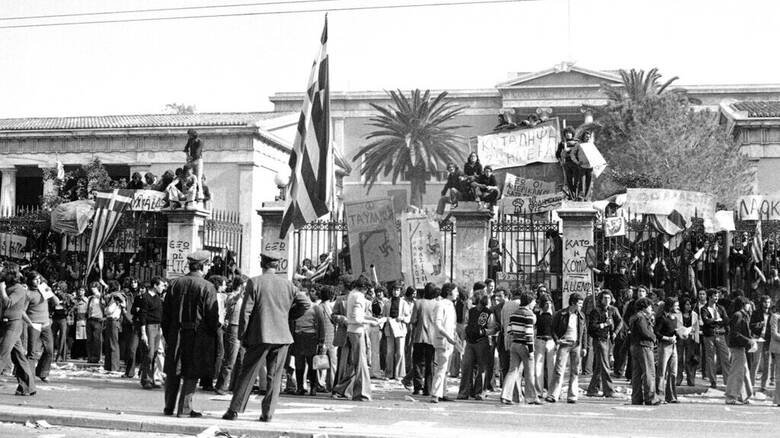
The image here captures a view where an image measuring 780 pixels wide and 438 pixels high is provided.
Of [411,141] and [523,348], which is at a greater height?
[411,141]

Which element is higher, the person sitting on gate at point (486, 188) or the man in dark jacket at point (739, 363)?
the person sitting on gate at point (486, 188)

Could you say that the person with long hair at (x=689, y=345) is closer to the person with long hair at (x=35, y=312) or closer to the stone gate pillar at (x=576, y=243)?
the stone gate pillar at (x=576, y=243)

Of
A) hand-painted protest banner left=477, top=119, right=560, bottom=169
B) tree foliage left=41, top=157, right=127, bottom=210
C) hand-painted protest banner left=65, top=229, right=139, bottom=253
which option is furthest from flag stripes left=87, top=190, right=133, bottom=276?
hand-painted protest banner left=477, top=119, right=560, bottom=169

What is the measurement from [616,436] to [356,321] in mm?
4881

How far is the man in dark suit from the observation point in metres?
9.73

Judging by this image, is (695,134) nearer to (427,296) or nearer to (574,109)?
(574,109)

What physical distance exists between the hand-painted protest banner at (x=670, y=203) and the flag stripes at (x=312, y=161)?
30.8ft

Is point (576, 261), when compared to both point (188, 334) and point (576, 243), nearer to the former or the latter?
point (576, 243)

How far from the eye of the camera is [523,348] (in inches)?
518

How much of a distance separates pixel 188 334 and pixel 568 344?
611 centimetres

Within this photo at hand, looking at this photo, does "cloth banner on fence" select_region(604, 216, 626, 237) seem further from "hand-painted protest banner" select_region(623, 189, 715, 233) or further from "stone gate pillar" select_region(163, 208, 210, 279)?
"stone gate pillar" select_region(163, 208, 210, 279)

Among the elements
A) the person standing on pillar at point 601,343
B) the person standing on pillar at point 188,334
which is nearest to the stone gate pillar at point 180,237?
the person standing on pillar at point 601,343

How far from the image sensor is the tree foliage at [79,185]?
85.5ft

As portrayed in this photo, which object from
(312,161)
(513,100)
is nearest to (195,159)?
(312,161)
